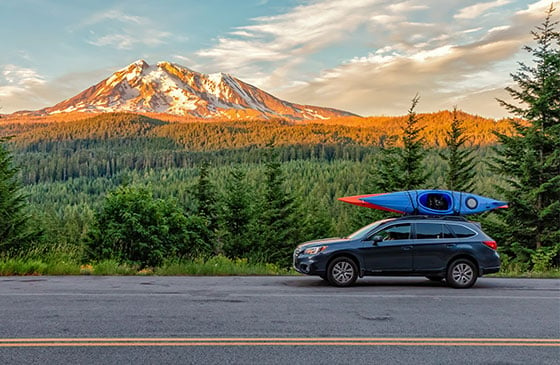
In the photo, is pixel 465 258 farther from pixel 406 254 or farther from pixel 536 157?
pixel 536 157

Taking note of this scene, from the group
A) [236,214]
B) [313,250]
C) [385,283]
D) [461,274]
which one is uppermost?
[236,214]

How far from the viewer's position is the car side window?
11.0 m

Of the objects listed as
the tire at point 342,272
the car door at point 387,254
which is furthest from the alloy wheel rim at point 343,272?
the car door at point 387,254

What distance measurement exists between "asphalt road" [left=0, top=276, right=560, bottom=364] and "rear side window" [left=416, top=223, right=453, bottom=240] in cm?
128

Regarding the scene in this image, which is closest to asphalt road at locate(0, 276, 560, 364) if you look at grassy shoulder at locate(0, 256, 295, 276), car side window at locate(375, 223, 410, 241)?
car side window at locate(375, 223, 410, 241)

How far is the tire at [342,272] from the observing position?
1072 cm

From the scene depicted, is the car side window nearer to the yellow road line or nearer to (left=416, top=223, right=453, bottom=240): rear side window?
(left=416, top=223, right=453, bottom=240): rear side window

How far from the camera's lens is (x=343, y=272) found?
35.4 feet

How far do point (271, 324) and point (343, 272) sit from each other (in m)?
4.36

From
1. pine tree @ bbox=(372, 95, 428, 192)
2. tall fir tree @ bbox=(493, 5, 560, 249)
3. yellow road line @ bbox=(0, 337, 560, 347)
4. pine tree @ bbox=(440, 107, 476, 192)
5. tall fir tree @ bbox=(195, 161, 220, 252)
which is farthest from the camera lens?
tall fir tree @ bbox=(195, 161, 220, 252)

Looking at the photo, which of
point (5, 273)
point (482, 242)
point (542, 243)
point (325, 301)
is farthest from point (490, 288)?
point (542, 243)

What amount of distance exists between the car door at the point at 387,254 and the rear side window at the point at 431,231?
0.35m

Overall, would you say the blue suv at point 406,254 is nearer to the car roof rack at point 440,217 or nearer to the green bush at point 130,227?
the car roof rack at point 440,217

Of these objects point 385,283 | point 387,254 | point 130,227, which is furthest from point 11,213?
point 387,254
